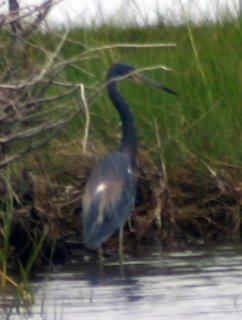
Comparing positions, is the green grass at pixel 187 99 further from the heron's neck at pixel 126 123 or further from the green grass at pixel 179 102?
the heron's neck at pixel 126 123

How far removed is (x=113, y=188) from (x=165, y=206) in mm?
598

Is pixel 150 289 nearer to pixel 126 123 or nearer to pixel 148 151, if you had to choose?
pixel 126 123

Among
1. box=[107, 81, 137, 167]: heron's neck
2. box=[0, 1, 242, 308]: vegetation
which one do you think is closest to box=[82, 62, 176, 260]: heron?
box=[107, 81, 137, 167]: heron's neck

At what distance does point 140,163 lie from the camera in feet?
34.9

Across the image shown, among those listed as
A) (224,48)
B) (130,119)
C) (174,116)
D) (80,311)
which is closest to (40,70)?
(80,311)

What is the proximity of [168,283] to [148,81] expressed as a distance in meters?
1.98

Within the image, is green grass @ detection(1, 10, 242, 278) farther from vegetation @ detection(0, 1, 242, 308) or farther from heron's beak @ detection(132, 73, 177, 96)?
heron's beak @ detection(132, 73, 177, 96)

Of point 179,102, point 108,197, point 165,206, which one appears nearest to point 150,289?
point 108,197

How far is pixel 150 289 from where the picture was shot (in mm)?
8797

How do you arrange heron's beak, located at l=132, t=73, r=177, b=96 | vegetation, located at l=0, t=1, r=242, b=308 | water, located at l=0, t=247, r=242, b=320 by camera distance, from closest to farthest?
water, located at l=0, t=247, r=242, b=320 < vegetation, located at l=0, t=1, r=242, b=308 < heron's beak, located at l=132, t=73, r=177, b=96

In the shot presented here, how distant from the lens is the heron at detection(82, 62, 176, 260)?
31.3 feet

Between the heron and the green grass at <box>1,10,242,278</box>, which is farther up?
the green grass at <box>1,10,242,278</box>

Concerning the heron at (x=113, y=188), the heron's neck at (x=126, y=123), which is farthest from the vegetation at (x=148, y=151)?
the heron at (x=113, y=188)

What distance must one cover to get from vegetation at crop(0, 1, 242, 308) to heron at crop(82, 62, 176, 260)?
0.21 meters
